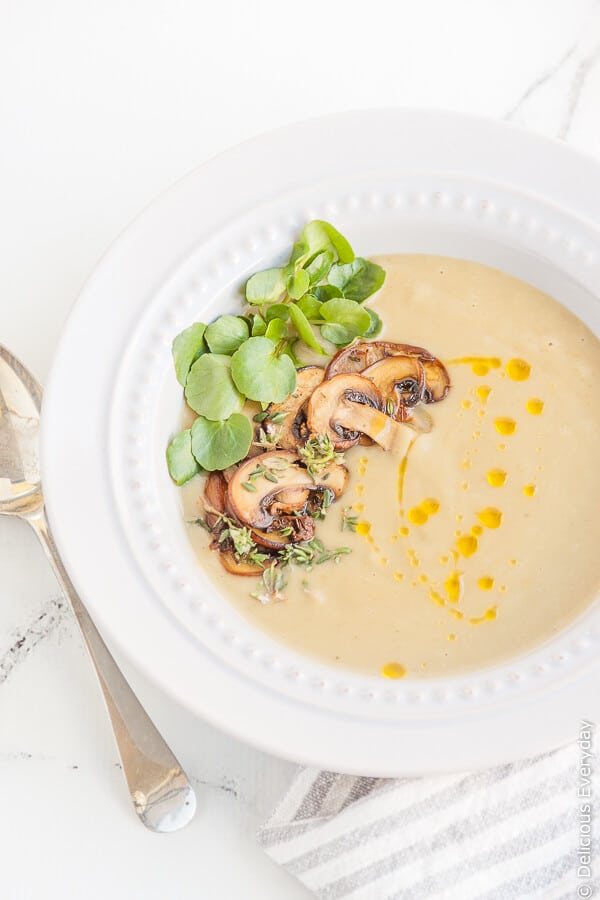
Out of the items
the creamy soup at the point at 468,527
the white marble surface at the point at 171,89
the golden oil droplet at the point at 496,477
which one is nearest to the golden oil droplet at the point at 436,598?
the creamy soup at the point at 468,527

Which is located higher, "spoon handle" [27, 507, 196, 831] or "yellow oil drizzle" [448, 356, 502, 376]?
"yellow oil drizzle" [448, 356, 502, 376]

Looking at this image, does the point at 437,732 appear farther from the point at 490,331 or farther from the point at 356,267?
the point at 356,267

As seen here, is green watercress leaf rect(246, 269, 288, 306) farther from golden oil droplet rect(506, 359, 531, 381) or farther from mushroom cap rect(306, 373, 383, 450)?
golden oil droplet rect(506, 359, 531, 381)

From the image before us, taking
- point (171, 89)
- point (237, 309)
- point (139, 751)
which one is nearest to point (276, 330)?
point (237, 309)

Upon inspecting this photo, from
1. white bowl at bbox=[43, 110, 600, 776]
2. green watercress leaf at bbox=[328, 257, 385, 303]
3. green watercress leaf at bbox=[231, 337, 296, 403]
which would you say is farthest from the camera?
green watercress leaf at bbox=[328, 257, 385, 303]

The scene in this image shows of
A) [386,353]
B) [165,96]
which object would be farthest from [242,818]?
[165,96]

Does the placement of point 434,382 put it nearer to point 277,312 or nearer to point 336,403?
point 336,403

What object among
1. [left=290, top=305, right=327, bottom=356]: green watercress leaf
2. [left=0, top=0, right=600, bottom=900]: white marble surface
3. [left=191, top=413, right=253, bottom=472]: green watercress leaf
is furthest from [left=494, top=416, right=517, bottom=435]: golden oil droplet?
[left=0, top=0, right=600, bottom=900]: white marble surface
